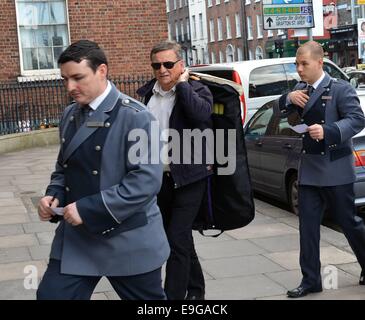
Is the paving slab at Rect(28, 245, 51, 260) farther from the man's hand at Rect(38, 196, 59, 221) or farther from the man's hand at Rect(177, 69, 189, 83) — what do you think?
the man's hand at Rect(38, 196, 59, 221)

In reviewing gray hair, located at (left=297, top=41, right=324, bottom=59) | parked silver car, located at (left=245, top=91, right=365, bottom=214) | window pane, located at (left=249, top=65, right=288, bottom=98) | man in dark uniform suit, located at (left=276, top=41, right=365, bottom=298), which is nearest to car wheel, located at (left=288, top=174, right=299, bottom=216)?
parked silver car, located at (left=245, top=91, right=365, bottom=214)

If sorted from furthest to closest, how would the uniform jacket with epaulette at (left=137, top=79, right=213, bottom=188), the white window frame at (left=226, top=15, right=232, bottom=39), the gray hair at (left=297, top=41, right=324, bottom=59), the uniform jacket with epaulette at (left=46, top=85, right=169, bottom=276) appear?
the white window frame at (left=226, top=15, right=232, bottom=39) < the gray hair at (left=297, top=41, right=324, bottom=59) < the uniform jacket with epaulette at (left=137, top=79, right=213, bottom=188) < the uniform jacket with epaulette at (left=46, top=85, right=169, bottom=276)

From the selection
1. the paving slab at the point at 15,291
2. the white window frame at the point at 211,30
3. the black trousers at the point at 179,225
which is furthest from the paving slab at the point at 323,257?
the white window frame at the point at 211,30

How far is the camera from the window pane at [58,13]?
57.0 feet

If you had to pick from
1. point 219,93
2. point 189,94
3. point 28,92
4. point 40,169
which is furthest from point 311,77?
point 28,92

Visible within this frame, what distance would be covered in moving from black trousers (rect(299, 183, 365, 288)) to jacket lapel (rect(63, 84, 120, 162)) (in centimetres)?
228

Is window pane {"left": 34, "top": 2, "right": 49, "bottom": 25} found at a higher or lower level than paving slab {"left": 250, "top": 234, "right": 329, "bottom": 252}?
higher

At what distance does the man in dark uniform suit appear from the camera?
4832mm

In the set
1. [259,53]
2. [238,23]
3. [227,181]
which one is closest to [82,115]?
[227,181]

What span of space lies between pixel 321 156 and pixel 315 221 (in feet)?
1.64

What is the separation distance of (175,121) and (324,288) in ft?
6.30

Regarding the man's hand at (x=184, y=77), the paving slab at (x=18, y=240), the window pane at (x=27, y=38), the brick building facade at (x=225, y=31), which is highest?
the brick building facade at (x=225, y=31)

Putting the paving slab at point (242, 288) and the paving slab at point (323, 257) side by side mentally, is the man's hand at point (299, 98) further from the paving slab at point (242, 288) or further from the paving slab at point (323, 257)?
the paving slab at point (323, 257)

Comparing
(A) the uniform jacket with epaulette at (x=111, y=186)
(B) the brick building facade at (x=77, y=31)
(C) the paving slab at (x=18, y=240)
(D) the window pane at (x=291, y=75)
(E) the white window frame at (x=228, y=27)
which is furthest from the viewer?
(E) the white window frame at (x=228, y=27)
